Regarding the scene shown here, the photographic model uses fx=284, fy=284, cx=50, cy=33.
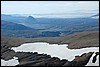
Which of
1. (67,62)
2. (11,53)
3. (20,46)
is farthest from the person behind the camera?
(20,46)

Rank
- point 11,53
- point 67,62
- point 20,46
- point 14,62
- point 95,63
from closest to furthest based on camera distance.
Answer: point 95,63 → point 67,62 → point 14,62 → point 11,53 → point 20,46

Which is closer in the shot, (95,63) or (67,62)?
(95,63)

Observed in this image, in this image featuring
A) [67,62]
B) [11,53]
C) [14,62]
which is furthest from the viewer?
Answer: [11,53]

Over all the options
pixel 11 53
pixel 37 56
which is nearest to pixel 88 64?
pixel 37 56

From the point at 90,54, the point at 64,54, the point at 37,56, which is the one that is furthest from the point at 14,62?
the point at 90,54

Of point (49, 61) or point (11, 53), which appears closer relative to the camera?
point (49, 61)

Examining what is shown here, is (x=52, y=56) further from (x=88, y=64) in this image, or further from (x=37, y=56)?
(x=88, y=64)

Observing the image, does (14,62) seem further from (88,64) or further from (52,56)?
(88,64)

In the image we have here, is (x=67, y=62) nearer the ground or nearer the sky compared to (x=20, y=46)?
nearer the sky

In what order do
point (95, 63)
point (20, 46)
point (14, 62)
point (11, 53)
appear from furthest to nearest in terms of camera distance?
1. point (20, 46)
2. point (11, 53)
3. point (14, 62)
4. point (95, 63)
